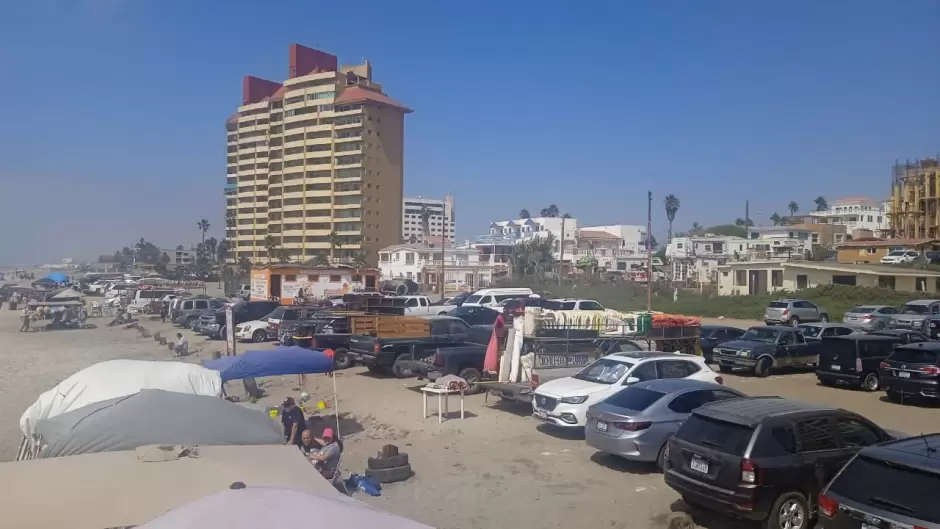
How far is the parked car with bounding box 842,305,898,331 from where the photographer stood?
111 ft

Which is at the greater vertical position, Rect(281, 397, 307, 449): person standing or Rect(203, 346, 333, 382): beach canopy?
Rect(203, 346, 333, 382): beach canopy

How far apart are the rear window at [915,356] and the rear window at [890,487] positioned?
1313cm

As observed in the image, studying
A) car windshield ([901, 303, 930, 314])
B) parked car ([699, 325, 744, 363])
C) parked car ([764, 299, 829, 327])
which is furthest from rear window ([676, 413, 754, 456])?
parked car ([764, 299, 829, 327])

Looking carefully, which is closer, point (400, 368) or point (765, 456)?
point (765, 456)

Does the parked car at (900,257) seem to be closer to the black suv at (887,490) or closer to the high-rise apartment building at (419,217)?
the black suv at (887,490)

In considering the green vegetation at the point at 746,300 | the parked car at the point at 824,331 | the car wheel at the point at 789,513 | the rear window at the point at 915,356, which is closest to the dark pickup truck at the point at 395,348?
the rear window at the point at 915,356

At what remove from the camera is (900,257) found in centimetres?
6131

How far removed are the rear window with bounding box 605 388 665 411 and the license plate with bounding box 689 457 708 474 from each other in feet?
8.12

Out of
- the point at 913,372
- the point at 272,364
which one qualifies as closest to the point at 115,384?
the point at 272,364

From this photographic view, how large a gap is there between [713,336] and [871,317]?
15.0m

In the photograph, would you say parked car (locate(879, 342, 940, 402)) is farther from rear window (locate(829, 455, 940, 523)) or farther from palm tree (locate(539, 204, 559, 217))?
palm tree (locate(539, 204, 559, 217))

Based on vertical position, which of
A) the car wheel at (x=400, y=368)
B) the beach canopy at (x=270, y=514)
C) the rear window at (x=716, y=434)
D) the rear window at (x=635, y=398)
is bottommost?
the car wheel at (x=400, y=368)

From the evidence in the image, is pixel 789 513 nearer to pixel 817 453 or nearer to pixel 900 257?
pixel 817 453

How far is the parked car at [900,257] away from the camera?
60.0 meters
